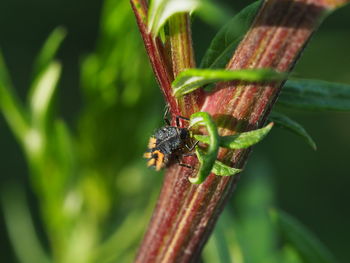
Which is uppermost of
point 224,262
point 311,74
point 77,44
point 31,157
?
point 77,44

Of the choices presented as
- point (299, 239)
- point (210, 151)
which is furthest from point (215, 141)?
point (299, 239)

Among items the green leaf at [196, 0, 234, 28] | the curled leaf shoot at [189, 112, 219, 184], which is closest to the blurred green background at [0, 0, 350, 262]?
the green leaf at [196, 0, 234, 28]

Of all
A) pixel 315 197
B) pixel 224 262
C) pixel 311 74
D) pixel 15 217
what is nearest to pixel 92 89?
pixel 224 262

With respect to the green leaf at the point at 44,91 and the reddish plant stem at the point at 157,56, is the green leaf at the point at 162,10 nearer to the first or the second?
the reddish plant stem at the point at 157,56

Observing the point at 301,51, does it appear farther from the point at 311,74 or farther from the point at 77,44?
the point at 77,44

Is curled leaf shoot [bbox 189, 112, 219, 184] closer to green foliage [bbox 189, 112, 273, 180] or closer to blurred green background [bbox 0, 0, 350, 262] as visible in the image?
green foliage [bbox 189, 112, 273, 180]

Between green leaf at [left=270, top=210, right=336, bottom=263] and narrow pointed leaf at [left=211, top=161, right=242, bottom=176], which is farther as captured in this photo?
green leaf at [left=270, top=210, right=336, bottom=263]

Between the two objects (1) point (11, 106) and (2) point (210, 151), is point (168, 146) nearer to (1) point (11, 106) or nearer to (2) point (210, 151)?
(2) point (210, 151)
